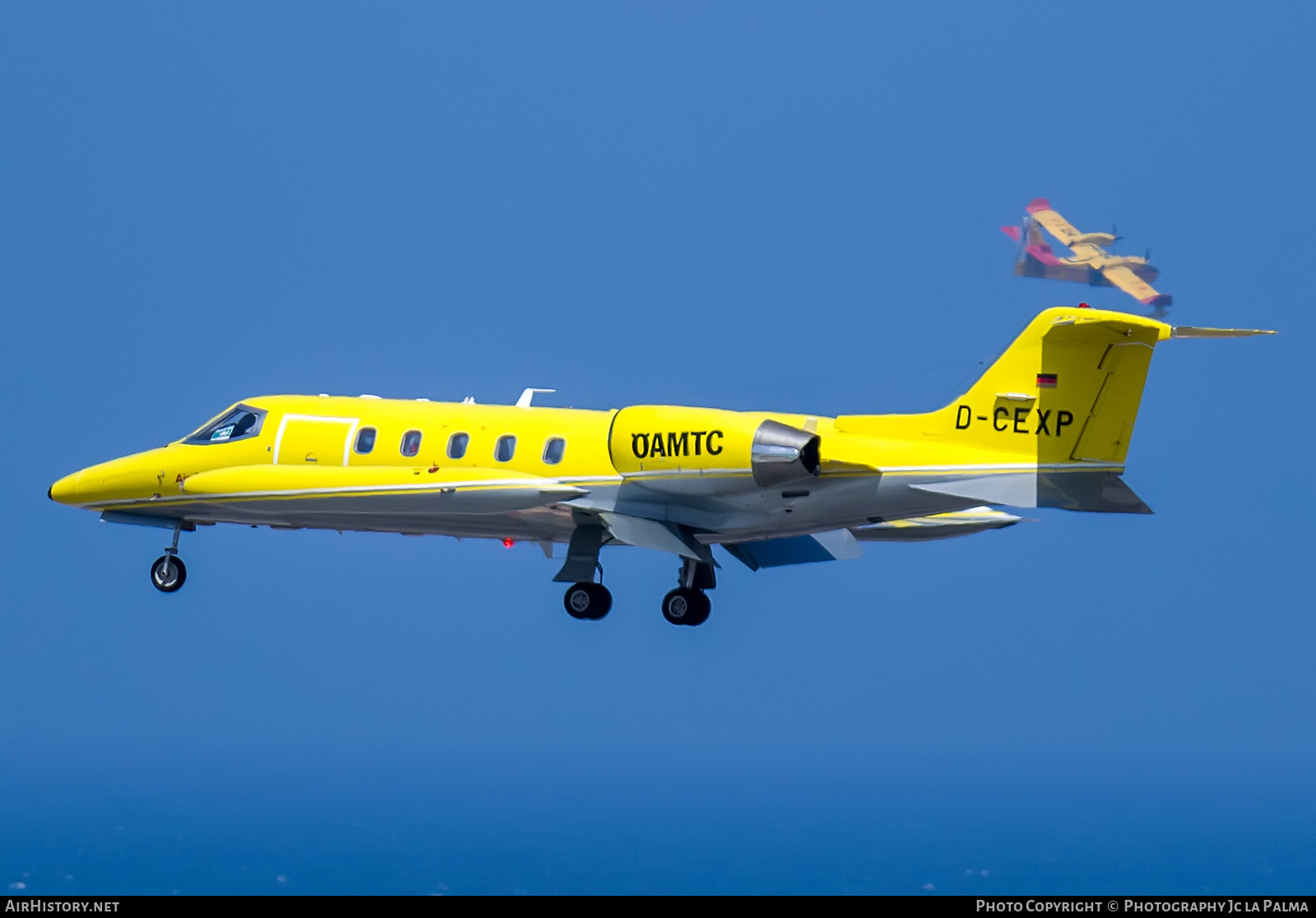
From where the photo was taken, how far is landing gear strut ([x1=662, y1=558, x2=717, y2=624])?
3225cm

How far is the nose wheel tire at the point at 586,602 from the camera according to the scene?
106 feet

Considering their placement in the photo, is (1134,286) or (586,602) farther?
(586,602)

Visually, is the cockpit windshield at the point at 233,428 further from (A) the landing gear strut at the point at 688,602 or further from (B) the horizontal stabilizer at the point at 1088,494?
(B) the horizontal stabilizer at the point at 1088,494

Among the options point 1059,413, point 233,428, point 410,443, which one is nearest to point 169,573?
point 233,428

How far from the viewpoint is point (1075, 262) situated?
99.3 ft

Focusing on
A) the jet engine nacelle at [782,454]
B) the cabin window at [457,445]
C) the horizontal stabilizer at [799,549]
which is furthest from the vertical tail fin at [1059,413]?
the cabin window at [457,445]

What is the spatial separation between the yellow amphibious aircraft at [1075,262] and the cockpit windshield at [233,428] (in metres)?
14.1

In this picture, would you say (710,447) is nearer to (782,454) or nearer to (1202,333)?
(782,454)

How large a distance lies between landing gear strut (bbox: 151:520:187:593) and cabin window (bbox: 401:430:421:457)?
18.3 feet

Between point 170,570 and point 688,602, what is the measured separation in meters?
10.2

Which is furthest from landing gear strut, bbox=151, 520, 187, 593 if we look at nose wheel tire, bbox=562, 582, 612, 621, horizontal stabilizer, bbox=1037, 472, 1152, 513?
horizontal stabilizer, bbox=1037, 472, 1152, 513

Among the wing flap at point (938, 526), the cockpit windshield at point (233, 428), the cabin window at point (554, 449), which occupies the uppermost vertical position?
the cockpit windshield at point (233, 428)

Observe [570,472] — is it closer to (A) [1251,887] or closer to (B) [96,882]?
(B) [96,882]

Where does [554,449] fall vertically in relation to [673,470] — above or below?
above
